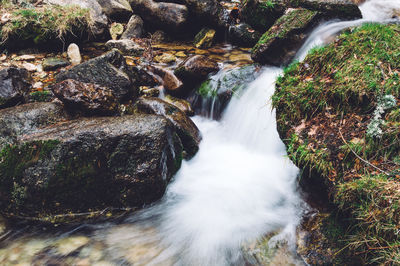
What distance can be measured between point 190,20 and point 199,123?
14.3 feet

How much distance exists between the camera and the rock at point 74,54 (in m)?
6.36

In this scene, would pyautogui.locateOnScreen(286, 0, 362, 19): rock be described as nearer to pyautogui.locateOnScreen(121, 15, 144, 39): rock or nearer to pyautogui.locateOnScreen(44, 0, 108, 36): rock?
pyautogui.locateOnScreen(121, 15, 144, 39): rock

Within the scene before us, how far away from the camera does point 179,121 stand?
15.0 feet

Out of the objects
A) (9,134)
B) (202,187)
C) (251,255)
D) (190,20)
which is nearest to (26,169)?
(9,134)

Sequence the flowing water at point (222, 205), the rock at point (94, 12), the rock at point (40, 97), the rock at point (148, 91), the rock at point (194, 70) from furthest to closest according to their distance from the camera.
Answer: the rock at point (94, 12), the rock at point (194, 70), the rock at point (148, 91), the rock at point (40, 97), the flowing water at point (222, 205)

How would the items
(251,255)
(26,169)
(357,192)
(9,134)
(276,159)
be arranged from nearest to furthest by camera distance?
1. (357,192)
2. (251,255)
3. (26,169)
4. (9,134)
5. (276,159)

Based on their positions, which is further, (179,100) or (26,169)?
(179,100)

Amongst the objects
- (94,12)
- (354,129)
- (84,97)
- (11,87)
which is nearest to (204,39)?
(94,12)

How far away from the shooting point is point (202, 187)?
4.05 m

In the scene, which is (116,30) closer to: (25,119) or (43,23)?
(43,23)

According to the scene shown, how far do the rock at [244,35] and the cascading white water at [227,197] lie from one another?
2.28 meters

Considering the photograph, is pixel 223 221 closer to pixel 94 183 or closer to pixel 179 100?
pixel 94 183

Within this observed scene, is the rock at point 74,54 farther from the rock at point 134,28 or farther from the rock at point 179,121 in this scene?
the rock at point 179,121

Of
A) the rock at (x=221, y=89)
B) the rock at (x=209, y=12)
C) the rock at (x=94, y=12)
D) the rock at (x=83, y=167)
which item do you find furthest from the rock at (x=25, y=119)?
the rock at (x=209, y=12)
